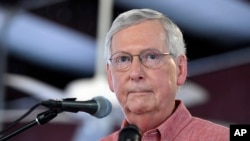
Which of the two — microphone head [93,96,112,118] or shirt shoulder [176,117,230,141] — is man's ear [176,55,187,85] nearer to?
shirt shoulder [176,117,230,141]

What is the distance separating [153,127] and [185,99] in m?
0.88

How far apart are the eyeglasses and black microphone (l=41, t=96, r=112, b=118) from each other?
12cm

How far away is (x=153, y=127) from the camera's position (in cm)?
136

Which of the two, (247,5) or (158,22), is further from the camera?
(247,5)

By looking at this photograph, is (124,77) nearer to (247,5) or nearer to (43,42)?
(247,5)

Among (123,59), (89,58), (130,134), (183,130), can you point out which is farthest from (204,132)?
(89,58)

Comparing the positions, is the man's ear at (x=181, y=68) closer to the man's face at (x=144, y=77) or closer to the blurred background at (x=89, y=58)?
the man's face at (x=144, y=77)

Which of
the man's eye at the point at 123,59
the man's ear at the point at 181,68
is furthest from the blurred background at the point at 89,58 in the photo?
the man's eye at the point at 123,59

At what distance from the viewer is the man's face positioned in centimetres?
130

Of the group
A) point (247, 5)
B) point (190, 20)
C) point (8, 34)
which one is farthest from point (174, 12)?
point (8, 34)

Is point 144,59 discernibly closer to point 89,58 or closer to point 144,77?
point 144,77

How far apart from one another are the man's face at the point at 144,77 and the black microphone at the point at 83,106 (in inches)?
3.2

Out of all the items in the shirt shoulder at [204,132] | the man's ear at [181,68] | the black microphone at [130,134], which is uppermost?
the man's ear at [181,68]

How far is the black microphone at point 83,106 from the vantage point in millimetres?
1234
